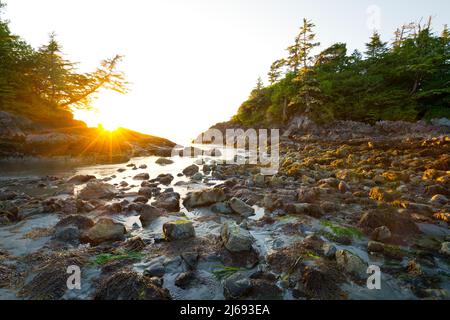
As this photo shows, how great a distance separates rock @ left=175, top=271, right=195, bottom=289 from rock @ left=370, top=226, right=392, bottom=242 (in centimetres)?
403

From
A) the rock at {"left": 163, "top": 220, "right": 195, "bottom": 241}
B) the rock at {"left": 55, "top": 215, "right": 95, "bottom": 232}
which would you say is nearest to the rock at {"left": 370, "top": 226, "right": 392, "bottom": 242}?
the rock at {"left": 163, "top": 220, "right": 195, "bottom": 241}

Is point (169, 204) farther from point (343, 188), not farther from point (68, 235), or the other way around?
point (343, 188)

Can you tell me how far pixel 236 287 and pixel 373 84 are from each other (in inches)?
1754

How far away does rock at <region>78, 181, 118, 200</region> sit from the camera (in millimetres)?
8383

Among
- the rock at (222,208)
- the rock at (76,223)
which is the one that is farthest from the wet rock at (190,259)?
the rock at (76,223)

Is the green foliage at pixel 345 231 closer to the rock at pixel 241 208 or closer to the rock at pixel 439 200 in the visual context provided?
the rock at pixel 241 208

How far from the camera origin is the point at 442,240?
477 cm

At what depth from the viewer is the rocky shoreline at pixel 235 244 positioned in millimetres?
3359

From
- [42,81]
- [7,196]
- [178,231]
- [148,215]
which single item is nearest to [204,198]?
[148,215]

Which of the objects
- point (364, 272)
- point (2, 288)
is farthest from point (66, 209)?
point (364, 272)

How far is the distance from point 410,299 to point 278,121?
47.7 metres

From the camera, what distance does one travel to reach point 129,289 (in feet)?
10.6

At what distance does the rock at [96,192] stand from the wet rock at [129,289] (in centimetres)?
573
